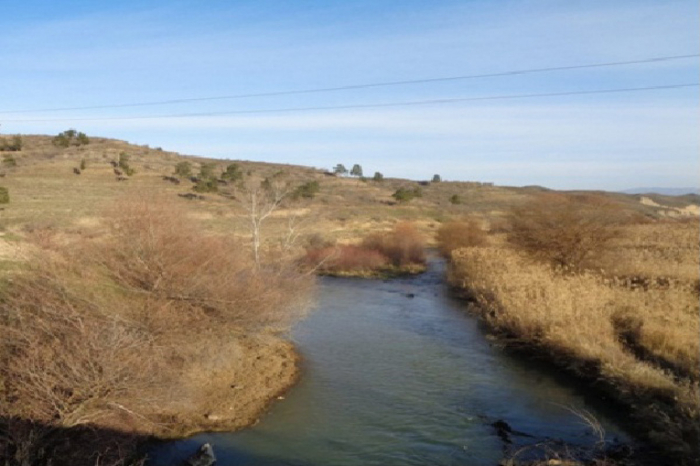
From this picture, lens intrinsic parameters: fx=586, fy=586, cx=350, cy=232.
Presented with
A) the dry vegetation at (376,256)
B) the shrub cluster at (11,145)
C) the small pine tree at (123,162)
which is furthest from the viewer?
the shrub cluster at (11,145)

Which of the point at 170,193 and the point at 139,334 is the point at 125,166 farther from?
the point at 139,334

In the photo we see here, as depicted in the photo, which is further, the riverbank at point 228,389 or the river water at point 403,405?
the riverbank at point 228,389

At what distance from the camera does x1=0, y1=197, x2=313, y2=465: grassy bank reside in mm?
10102

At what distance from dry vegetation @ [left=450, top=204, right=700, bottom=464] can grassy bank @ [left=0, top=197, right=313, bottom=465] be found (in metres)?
7.29

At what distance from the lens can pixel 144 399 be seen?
10.9 m

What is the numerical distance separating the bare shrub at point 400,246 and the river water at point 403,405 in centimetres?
1488

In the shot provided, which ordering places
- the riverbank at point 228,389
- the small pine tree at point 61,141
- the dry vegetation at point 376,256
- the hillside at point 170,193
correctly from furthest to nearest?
the small pine tree at point 61,141, the hillside at point 170,193, the dry vegetation at point 376,256, the riverbank at point 228,389

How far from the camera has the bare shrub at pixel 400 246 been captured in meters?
35.7

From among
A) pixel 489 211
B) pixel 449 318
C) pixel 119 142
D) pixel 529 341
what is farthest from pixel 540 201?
pixel 119 142

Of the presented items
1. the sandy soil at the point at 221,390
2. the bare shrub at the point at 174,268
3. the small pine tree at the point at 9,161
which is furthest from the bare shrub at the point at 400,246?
the small pine tree at the point at 9,161

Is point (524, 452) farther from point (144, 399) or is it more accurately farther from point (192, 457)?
point (144, 399)

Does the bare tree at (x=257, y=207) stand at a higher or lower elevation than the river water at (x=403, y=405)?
higher

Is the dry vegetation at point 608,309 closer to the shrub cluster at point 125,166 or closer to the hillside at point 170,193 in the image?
the hillside at point 170,193

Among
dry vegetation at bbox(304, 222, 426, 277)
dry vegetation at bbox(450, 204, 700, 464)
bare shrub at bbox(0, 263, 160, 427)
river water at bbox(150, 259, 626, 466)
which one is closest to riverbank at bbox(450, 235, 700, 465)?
dry vegetation at bbox(450, 204, 700, 464)
